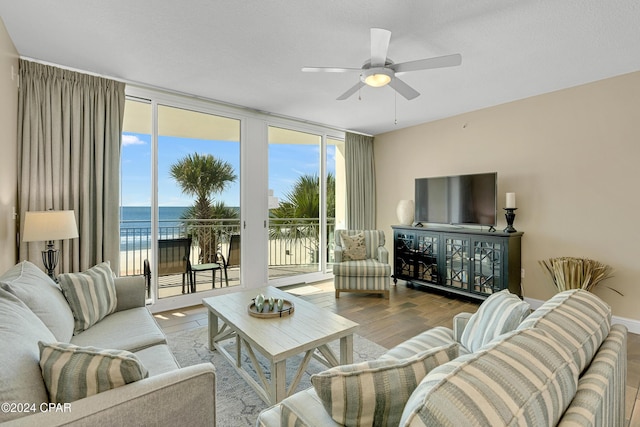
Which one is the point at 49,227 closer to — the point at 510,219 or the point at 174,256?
the point at 174,256

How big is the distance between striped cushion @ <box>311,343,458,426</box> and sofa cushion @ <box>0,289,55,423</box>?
890 millimetres

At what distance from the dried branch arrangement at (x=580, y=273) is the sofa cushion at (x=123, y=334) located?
3731mm

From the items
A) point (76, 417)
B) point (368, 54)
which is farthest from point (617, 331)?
point (368, 54)

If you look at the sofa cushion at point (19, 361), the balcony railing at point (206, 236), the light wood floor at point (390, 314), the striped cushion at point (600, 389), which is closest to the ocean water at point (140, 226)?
the balcony railing at point (206, 236)

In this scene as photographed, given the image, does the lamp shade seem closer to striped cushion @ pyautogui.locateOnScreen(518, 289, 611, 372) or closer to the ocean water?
the ocean water

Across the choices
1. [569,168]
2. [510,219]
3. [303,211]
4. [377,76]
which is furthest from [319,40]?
[303,211]

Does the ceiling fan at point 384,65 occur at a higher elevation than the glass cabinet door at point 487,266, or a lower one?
higher

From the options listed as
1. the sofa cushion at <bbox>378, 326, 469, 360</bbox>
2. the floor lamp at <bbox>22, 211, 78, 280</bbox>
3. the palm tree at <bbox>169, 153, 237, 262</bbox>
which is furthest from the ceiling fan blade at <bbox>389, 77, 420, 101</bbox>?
Result: the floor lamp at <bbox>22, 211, 78, 280</bbox>

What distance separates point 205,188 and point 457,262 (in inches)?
141

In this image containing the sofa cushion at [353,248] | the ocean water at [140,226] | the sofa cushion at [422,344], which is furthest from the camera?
the sofa cushion at [353,248]

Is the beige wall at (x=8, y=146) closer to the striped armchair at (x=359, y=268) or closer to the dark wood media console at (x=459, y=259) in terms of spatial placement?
the striped armchair at (x=359, y=268)

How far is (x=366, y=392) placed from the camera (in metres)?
0.82

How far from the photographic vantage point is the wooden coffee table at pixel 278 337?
1.74m

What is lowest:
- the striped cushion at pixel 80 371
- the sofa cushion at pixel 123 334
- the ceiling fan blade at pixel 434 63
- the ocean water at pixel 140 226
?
the sofa cushion at pixel 123 334
